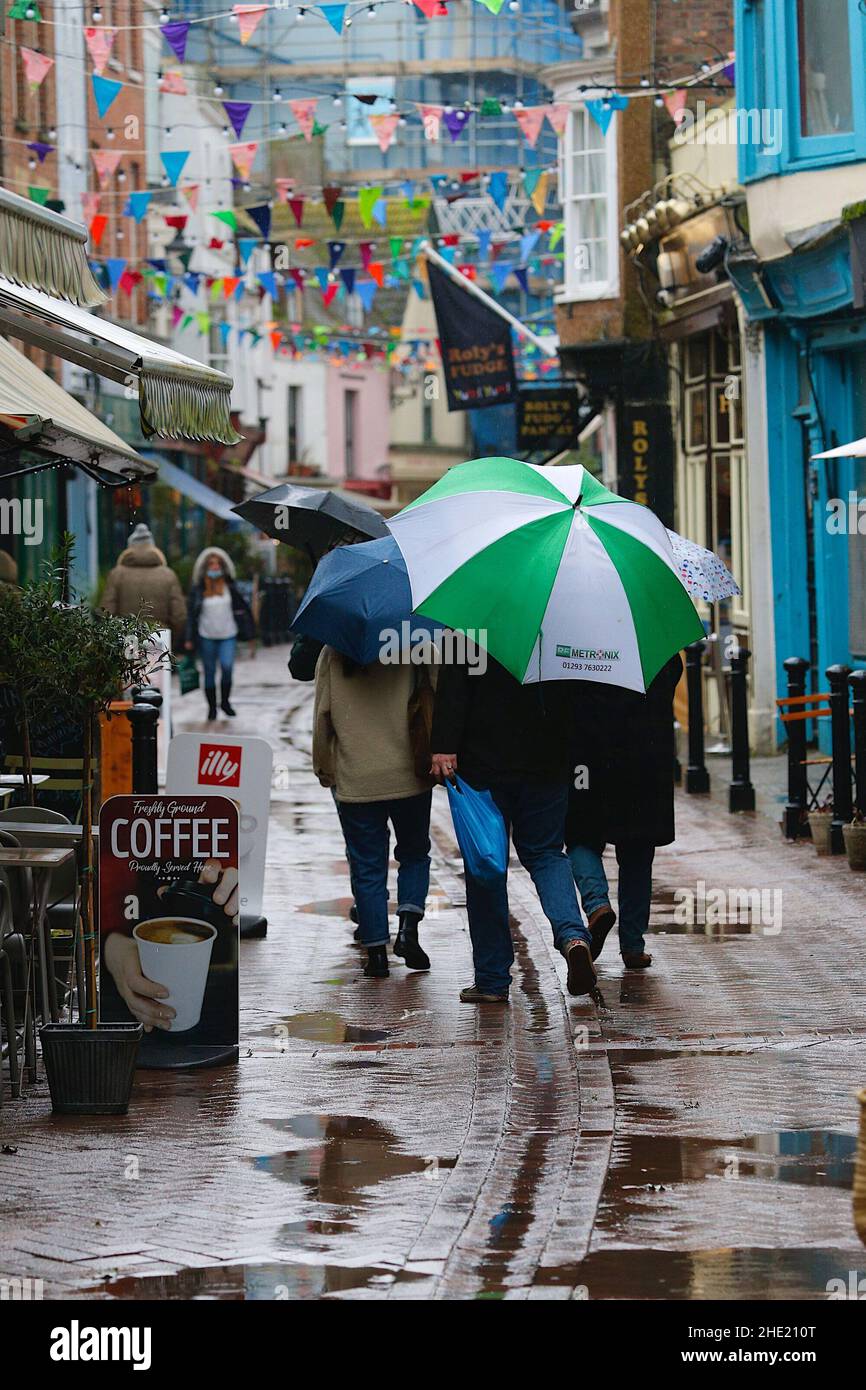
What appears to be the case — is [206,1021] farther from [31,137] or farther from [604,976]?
[31,137]

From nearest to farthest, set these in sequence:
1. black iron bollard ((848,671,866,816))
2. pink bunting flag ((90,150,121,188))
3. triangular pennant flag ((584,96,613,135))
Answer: black iron bollard ((848,671,866,816))
triangular pennant flag ((584,96,613,135))
pink bunting flag ((90,150,121,188))

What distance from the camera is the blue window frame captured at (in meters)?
16.9

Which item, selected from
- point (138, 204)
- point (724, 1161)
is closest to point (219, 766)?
point (724, 1161)

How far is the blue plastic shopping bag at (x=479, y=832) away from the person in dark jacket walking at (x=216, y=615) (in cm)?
1422

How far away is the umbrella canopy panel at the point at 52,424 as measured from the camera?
26.3 feet

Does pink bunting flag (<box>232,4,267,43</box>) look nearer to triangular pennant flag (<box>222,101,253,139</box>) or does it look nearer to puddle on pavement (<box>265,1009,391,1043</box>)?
triangular pennant flag (<box>222,101,253,139</box>)

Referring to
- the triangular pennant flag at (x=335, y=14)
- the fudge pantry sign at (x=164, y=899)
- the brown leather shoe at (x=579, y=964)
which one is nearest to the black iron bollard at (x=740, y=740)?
the triangular pennant flag at (x=335, y=14)

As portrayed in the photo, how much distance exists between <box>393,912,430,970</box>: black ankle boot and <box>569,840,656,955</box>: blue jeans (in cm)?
→ 85

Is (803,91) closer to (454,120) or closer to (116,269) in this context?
(454,120)

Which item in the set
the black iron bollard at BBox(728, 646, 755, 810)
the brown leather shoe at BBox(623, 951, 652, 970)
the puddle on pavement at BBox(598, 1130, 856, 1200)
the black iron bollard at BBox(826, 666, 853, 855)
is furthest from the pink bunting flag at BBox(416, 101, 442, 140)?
the puddle on pavement at BBox(598, 1130, 856, 1200)

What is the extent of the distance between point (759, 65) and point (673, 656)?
439 inches

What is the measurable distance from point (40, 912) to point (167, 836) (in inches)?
22.6

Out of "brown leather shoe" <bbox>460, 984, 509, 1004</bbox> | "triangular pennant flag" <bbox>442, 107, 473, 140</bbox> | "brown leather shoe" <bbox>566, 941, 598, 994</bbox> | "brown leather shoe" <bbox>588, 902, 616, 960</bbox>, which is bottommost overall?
"brown leather shoe" <bbox>460, 984, 509, 1004</bbox>
